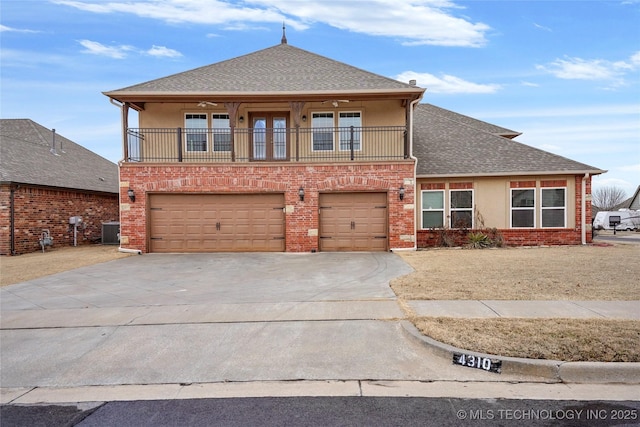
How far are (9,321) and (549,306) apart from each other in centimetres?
870

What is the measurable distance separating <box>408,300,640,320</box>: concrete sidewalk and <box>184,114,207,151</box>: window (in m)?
12.5

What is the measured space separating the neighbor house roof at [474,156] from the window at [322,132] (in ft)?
12.4

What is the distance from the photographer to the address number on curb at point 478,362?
15.0 feet

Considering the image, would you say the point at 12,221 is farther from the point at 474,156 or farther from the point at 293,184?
the point at 474,156

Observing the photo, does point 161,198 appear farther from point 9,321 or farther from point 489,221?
point 489,221

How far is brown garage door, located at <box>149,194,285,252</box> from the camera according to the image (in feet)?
51.8

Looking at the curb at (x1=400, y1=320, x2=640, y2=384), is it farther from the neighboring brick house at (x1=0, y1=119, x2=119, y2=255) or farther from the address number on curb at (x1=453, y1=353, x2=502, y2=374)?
the neighboring brick house at (x1=0, y1=119, x2=119, y2=255)

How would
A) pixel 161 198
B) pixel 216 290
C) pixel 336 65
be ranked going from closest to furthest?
1. pixel 216 290
2. pixel 161 198
3. pixel 336 65

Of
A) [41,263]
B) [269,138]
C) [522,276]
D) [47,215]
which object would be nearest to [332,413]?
[522,276]

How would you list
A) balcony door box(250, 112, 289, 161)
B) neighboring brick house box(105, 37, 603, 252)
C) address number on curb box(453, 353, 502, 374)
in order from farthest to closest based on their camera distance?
balcony door box(250, 112, 289, 161) < neighboring brick house box(105, 37, 603, 252) < address number on curb box(453, 353, 502, 374)

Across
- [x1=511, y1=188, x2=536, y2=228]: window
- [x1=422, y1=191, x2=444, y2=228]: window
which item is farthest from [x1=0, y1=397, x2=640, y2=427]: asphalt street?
[x1=511, y1=188, x2=536, y2=228]: window

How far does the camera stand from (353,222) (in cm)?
1574

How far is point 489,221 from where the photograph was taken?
674 inches

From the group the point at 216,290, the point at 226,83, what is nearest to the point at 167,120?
the point at 226,83
